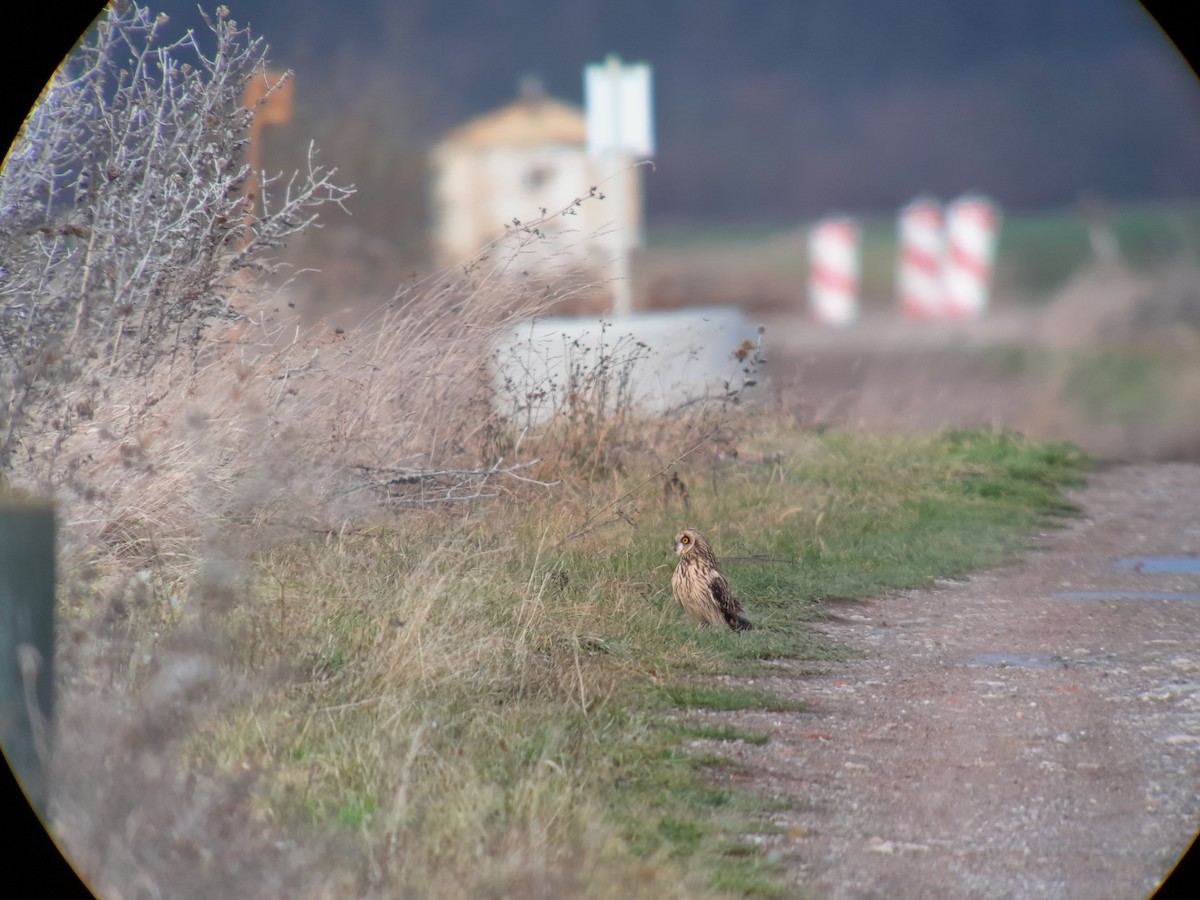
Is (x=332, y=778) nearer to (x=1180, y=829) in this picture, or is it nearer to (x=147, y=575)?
(x=147, y=575)

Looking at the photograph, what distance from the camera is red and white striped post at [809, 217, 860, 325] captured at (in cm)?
1188

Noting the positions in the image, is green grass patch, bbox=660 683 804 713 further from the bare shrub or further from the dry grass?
the bare shrub

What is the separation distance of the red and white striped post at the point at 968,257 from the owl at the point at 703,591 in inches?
242

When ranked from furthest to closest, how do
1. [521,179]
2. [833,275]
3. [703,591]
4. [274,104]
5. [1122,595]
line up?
[833,275] → [521,179] → [274,104] → [1122,595] → [703,591]

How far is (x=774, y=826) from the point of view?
3760mm

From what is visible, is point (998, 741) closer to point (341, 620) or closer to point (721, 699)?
point (721, 699)

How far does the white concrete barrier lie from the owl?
1835 mm

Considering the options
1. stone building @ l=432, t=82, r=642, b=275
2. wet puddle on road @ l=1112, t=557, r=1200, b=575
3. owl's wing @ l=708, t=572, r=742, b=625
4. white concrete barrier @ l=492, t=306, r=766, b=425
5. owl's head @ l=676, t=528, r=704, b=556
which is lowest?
wet puddle on road @ l=1112, t=557, r=1200, b=575

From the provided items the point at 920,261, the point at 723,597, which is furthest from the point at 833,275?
the point at 723,597

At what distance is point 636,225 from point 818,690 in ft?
16.7

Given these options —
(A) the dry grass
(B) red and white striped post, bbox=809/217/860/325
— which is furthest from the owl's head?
(B) red and white striped post, bbox=809/217/860/325

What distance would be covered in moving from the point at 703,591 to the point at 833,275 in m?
6.98

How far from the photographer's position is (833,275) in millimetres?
12109

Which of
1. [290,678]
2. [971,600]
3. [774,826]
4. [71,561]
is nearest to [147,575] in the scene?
[71,561]
